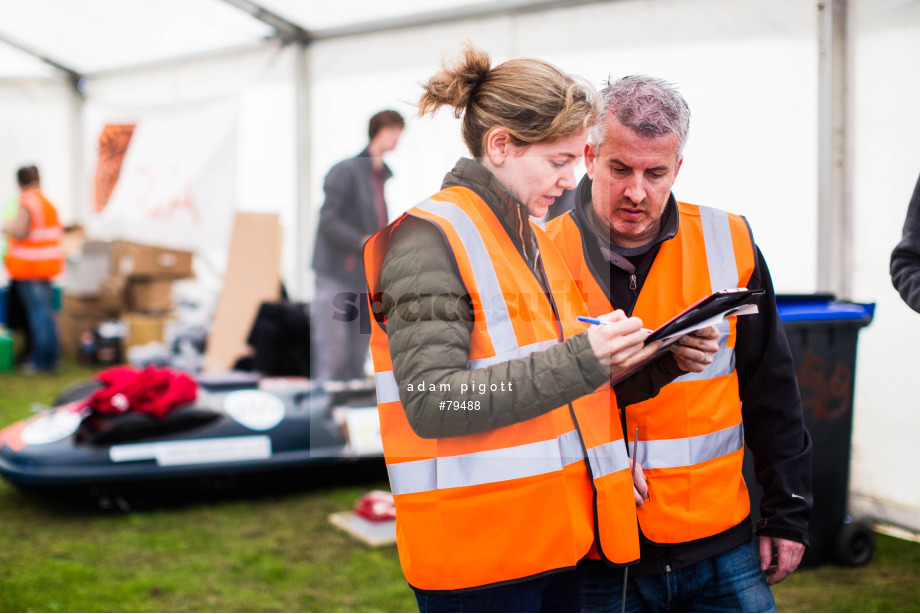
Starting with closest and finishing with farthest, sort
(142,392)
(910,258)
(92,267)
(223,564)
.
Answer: (910,258), (223,564), (142,392), (92,267)

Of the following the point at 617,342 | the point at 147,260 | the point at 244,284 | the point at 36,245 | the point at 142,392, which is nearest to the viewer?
the point at 617,342

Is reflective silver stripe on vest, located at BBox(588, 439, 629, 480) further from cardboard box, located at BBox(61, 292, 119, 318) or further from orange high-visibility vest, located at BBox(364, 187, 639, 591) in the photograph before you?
cardboard box, located at BBox(61, 292, 119, 318)

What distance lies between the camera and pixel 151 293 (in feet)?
25.2

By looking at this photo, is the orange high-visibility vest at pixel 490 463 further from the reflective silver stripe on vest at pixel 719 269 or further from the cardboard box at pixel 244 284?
the cardboard box at pixel 244 284

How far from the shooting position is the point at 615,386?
1317 mm

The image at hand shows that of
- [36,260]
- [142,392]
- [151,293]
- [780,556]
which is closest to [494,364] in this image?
[780,556]

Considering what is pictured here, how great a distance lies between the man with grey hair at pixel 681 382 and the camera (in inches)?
50.8

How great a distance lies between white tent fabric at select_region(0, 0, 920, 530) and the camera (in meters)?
1.76

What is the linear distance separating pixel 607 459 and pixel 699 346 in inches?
9.2

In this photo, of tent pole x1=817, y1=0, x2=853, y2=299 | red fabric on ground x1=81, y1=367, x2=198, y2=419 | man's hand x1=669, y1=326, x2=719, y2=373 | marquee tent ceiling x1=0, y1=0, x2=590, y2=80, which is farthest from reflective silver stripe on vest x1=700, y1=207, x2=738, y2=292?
marquee tent ceiling x1=0, y1=0, x2=590, y2=80

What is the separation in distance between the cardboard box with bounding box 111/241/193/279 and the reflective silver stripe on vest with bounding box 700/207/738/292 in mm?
7068

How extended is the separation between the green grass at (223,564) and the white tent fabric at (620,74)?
828mm

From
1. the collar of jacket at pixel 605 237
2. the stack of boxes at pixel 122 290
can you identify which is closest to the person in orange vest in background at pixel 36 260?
the stack of boxes at pixel 122 290

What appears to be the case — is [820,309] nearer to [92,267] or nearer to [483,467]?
[483,467]
